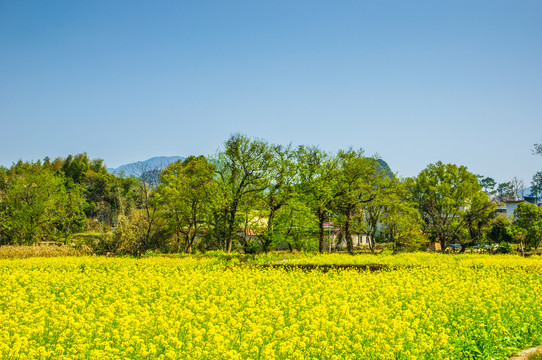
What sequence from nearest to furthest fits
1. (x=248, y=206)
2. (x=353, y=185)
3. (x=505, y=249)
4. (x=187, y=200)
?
1. (x=248, y=206)
2. (x=187, y=200)
3. (x=353, y=185)
4. (x=505, y=249)

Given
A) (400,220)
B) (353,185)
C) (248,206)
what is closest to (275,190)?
(248,206)

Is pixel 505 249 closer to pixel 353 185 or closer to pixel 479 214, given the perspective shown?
pixel 479 214

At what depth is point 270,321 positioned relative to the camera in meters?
8.99

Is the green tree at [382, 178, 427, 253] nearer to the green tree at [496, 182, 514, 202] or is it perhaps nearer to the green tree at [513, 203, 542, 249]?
the green tree at [513, 203, 542, 249]

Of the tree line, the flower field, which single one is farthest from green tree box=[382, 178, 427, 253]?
the flower field

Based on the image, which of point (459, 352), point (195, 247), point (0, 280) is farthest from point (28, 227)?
point (459, 352)

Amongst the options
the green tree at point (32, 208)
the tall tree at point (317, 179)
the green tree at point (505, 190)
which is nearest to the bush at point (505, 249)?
the tall tree at point (317, 179)

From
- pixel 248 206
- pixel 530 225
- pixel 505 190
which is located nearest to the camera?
pixel 248 206

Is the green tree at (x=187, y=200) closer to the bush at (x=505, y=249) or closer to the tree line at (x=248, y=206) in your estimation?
the tree line at (x=248, y=206)

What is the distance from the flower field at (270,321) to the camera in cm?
757

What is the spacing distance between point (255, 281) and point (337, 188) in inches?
896

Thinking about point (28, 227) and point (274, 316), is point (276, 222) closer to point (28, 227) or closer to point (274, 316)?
point (28, 227)

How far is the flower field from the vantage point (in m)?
7.57

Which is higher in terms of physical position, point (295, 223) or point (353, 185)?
point (353, 185)
